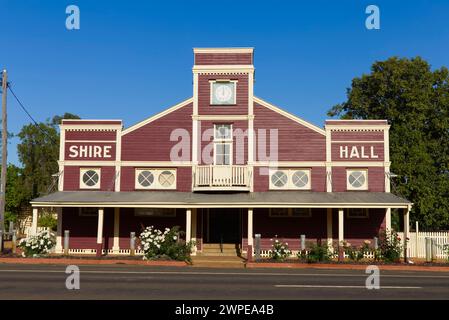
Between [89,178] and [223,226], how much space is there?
720 centimetres

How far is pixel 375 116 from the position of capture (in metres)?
34.2

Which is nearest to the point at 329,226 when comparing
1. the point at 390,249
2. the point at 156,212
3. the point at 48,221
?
the point at 390,249

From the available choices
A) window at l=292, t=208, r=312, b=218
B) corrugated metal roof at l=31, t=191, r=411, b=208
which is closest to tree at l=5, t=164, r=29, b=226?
corrugated metal roof at l=31, t=191, r=411, b=208

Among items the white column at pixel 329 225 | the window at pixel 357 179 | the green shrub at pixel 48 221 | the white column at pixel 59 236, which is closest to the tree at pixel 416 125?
the window at pixel 357 179

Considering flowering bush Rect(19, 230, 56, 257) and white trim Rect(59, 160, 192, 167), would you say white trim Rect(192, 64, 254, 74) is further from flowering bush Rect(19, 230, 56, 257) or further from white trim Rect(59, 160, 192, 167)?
flowering bush Rect(19, 230, 56, 257)

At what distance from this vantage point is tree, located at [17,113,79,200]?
44.9 m

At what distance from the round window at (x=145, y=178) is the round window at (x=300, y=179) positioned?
7.17 m

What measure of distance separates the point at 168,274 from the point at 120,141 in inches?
400

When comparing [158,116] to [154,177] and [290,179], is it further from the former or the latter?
[290,179]

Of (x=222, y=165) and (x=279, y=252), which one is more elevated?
(x=222, y=165)

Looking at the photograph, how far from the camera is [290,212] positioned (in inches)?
890

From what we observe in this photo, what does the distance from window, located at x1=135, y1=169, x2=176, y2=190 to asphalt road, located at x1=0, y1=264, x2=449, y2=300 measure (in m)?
7.74
